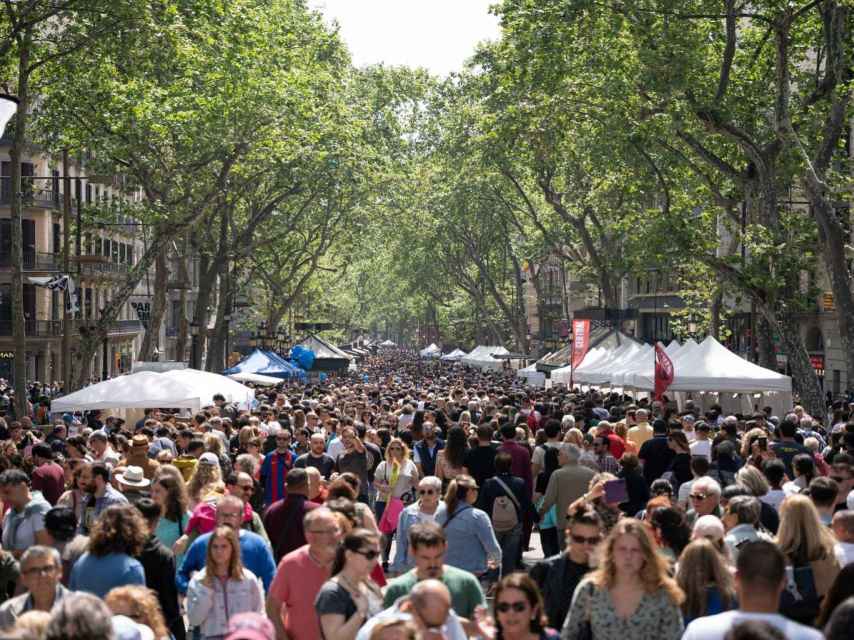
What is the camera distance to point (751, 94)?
27.9 meters

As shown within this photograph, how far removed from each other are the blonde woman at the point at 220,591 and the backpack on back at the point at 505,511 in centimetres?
454

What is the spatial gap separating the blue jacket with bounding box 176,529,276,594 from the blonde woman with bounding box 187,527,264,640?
0.54 meters

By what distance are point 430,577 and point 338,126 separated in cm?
3390

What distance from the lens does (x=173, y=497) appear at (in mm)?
10547

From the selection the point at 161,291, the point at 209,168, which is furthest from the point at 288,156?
the point at 161,291

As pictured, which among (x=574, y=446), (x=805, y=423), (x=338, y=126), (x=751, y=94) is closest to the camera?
(x=574, y=446)

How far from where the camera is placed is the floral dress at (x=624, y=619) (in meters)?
6.52

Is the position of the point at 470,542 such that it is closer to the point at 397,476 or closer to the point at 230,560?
the point at 230,560

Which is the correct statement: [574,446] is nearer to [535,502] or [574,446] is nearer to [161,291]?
[535,502]

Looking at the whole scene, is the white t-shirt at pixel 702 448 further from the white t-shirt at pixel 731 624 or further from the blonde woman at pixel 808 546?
the white t-shirt at pixel 731 624

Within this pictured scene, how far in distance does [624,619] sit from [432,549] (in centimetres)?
106

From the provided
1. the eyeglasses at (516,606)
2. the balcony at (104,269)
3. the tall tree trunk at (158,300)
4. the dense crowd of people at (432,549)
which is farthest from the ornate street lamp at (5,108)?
the balcony at (104,269)

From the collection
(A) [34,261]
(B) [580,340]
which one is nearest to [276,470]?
(B) [580,340]

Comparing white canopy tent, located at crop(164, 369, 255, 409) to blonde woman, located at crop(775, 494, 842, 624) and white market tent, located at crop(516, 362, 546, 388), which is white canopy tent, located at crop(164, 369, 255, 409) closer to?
blonde woman, located at crop(775, 494, 842, 624)
